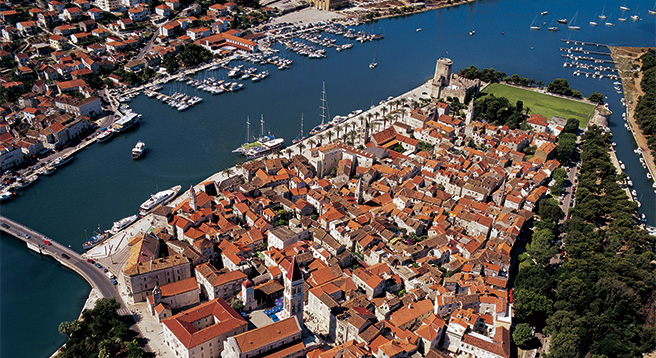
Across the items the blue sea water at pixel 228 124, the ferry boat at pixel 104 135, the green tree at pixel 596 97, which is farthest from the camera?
the green tree at pixel 596 97

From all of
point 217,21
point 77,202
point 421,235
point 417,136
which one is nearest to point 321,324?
point 421,235

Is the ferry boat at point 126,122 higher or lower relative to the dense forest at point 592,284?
higher

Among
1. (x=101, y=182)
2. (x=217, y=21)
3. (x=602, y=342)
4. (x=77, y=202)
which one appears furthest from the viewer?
(x=217, y=21)

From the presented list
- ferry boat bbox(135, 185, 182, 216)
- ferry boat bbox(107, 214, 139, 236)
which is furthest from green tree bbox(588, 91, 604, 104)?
ferry boat bbox(107, 214, 139, 236)

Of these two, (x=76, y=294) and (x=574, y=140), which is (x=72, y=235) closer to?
(x=76, y=294)

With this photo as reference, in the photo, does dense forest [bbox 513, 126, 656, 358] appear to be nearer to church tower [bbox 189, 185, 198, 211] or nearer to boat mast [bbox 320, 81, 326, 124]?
church tower [bbox 189, 185, 198, 211]

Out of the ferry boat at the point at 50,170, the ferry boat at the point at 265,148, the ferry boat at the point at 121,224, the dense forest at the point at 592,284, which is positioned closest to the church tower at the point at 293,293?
the dense forest at the point at 592,284

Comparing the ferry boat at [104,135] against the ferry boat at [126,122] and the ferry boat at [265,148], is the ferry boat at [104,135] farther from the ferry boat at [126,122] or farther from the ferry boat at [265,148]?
the ferry boat at [265,148]
